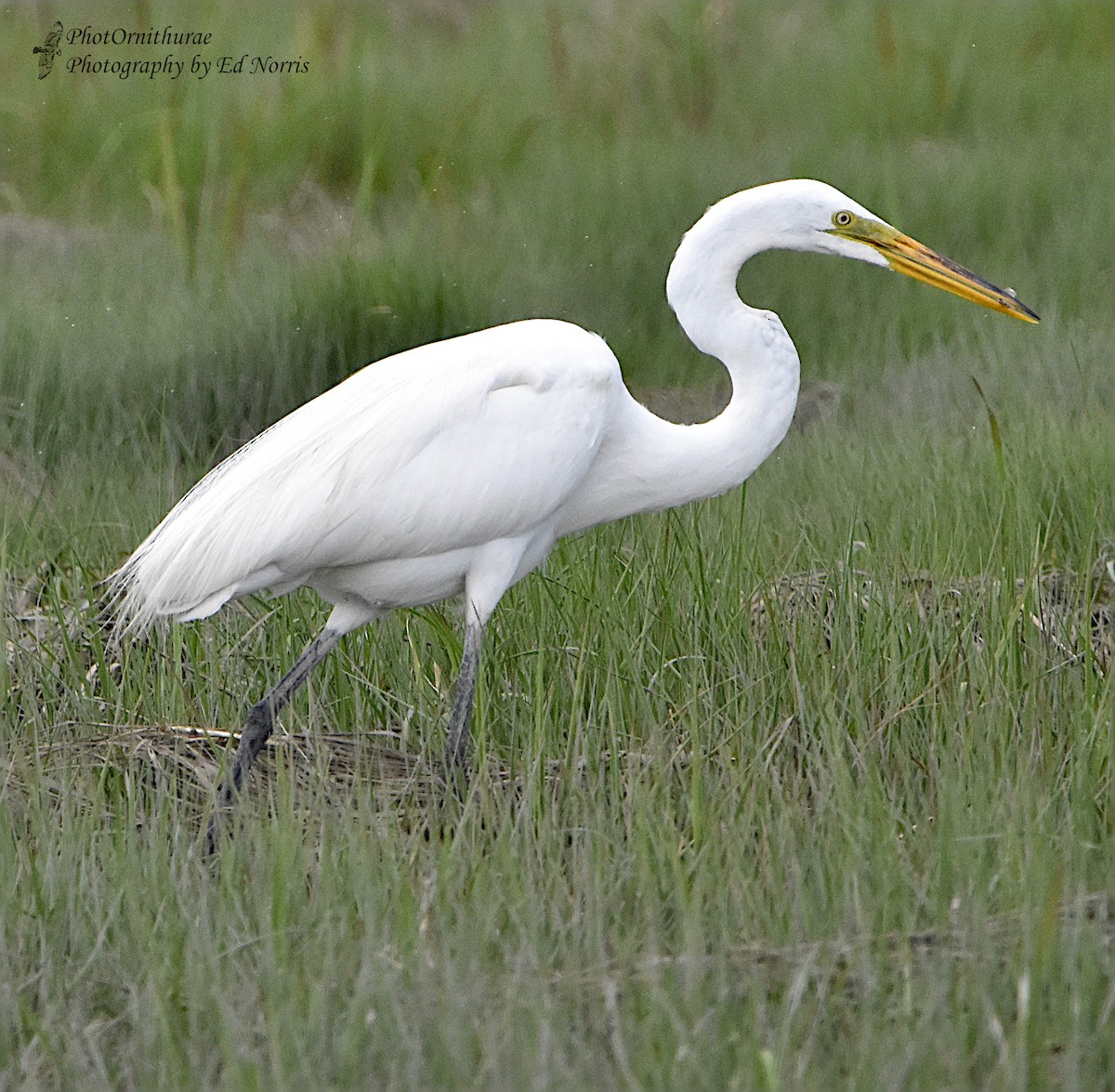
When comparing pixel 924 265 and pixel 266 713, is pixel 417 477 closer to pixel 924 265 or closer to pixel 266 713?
pixel 266 713

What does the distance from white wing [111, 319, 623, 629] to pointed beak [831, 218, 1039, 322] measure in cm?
53

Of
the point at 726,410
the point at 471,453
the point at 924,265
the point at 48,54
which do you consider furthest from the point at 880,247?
the point at 48,54

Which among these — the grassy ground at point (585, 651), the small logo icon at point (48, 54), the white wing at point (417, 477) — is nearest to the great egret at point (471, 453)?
the white wing at point (417, 477)

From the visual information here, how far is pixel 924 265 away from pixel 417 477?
1024 mm

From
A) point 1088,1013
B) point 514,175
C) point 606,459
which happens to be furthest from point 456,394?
point 514,175

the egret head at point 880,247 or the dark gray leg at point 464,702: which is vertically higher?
the egret head at point 880,247

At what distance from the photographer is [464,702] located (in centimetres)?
306

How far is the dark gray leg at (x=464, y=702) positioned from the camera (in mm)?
3045

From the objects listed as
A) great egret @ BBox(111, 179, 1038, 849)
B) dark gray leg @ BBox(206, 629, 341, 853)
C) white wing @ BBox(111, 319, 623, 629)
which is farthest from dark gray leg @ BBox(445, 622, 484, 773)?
dark gray leg @ BBox(206, 629, 341, 853)

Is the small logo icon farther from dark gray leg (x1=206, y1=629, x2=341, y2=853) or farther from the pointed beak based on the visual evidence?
the pointed beak

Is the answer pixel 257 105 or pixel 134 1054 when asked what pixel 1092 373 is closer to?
pixel 257 105

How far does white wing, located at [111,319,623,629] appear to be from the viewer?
302 cm

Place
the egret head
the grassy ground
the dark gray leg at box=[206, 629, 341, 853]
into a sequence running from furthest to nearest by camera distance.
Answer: the egret head
the dark gray leg at box=[206, 629, 341, 853]
the grassy ground

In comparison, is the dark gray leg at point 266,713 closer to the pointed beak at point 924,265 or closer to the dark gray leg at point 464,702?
the dark gray leg at point 464,702
